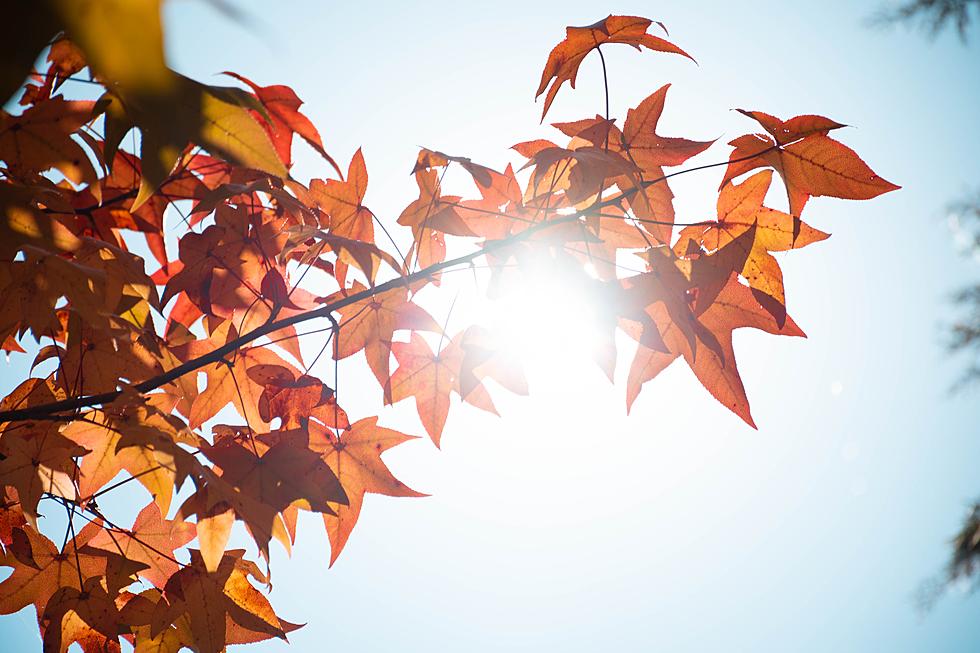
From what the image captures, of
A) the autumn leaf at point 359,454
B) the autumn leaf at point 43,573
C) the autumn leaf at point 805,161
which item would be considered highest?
the autumn leaf at point 805,161

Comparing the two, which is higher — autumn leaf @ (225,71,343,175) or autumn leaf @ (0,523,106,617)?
autumn leaf @ (225,71,343,175)

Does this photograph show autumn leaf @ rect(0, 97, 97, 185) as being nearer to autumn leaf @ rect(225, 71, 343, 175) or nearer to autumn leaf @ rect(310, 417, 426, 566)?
autumn leaf @ rect(225, 71, 343, 175)

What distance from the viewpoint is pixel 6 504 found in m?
0.83

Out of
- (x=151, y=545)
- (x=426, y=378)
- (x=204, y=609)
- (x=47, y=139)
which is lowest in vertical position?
(x=204, y=609)

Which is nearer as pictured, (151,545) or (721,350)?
(721,350)

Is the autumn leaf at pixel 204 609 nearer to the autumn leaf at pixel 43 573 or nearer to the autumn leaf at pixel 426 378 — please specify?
the autumn leaf at pixel 43 573

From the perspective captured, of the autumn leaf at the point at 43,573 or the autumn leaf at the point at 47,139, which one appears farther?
the autumn leaf at the point at 43,573

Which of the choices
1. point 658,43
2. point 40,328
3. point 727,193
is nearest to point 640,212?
point 727,193

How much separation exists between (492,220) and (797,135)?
371 millimetres

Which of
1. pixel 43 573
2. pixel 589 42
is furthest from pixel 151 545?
pixel 589 42

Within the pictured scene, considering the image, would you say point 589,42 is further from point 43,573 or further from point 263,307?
point 43,573

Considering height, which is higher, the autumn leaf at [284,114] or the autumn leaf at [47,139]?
the autumn leaf at [284,114]

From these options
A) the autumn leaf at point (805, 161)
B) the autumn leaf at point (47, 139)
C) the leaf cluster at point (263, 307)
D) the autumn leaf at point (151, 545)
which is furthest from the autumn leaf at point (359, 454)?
the autumn leaf at point (805, 161)

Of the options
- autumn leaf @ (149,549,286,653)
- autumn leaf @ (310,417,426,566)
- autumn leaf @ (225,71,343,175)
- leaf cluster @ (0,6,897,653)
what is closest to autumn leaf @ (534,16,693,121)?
leaf cluster @ (0,6,897,653)
